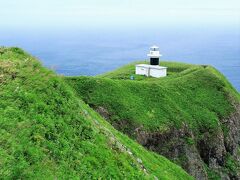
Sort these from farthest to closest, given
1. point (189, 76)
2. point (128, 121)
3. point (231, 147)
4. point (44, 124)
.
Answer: point (189, 76), point (231, 147), point (128, 121), point (44, 124)

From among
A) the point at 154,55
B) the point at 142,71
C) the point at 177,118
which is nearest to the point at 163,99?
the point at 177,118

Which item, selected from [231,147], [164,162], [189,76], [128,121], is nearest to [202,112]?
[231,147]

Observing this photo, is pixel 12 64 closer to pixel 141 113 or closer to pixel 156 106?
pixel 141 113

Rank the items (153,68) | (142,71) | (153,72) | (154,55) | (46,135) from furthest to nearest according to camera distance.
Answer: (154,55)
(142,71)
(153,72)
(153,68)
(46,135)

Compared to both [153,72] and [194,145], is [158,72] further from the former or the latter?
[194,145]

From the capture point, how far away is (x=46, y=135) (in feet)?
57.8

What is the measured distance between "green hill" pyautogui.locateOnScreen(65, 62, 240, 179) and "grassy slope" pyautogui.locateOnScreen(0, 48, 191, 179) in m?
15.0

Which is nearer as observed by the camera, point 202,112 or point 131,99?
point 131,99

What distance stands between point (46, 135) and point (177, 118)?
2637 cm

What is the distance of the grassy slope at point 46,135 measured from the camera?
15.6 m

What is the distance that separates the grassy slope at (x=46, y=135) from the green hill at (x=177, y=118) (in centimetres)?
1501

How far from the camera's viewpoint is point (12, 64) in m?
21.2

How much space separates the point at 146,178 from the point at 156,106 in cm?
2173

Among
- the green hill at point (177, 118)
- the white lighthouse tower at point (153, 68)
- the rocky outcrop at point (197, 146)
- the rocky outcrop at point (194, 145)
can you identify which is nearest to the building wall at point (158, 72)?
the white lighthouse tower at point (153, 68)
